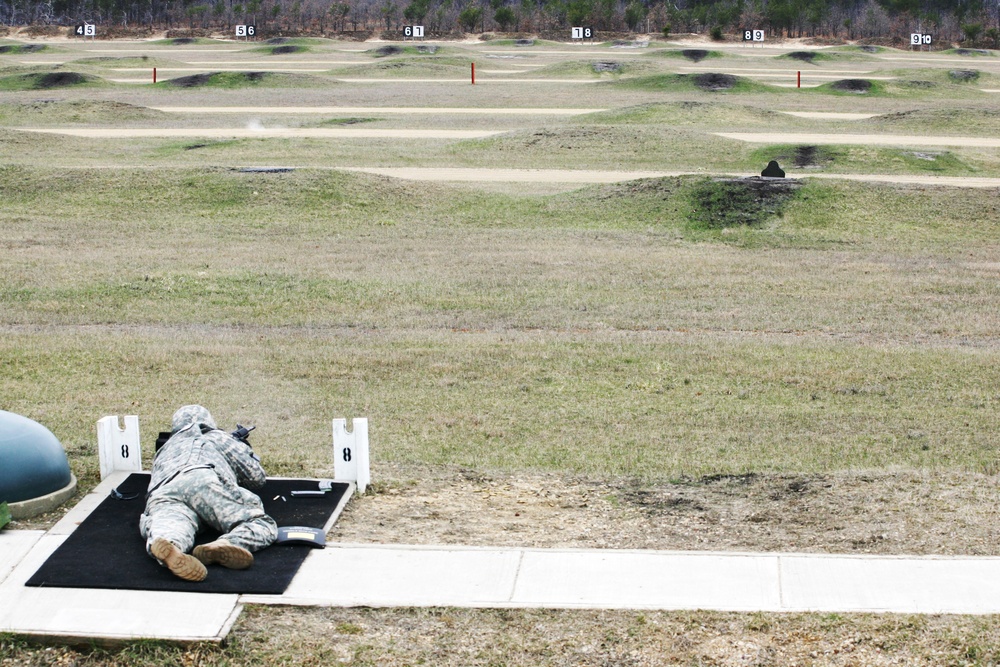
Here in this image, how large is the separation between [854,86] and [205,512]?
49.6 m

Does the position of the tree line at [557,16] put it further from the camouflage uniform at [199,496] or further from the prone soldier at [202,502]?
the camouflage uniform at [199,496]

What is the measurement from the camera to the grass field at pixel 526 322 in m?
7.35

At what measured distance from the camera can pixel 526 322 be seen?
1695cm

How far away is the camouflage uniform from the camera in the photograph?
8141 mm

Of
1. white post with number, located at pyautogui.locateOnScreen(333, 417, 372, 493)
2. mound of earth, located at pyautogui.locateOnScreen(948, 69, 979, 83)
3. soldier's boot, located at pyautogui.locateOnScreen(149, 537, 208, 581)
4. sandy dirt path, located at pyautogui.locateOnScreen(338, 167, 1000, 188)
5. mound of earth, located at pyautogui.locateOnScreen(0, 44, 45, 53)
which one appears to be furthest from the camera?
mound of earth, located at pyautogui.locateOnScreen(0, 44, 45, 53)

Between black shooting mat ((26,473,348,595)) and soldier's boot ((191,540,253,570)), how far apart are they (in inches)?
1.8

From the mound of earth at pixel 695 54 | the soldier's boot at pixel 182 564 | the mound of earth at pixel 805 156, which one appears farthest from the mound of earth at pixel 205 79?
the soldier's boot at pixel 182 564

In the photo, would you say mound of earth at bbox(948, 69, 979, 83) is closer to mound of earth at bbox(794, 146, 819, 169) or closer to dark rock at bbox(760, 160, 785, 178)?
mound of earth at bbox(794, 146, 819, 169)

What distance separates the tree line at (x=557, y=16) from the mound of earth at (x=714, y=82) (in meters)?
31.9

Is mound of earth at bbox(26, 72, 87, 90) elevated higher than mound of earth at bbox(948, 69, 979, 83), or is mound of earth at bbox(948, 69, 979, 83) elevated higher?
mound of earth at bbox(26, 72, 87, 90)

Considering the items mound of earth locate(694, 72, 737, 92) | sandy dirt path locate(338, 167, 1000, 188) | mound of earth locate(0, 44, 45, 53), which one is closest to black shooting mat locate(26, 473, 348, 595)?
sandy dirt path locate(338, 167, 1000, 188)

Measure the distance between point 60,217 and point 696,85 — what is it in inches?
1270

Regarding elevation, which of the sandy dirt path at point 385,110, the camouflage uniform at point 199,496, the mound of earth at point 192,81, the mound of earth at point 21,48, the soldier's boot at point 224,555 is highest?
the mound of earth at point 21,48

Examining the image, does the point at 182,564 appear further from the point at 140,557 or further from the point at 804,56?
the point at 804,56
